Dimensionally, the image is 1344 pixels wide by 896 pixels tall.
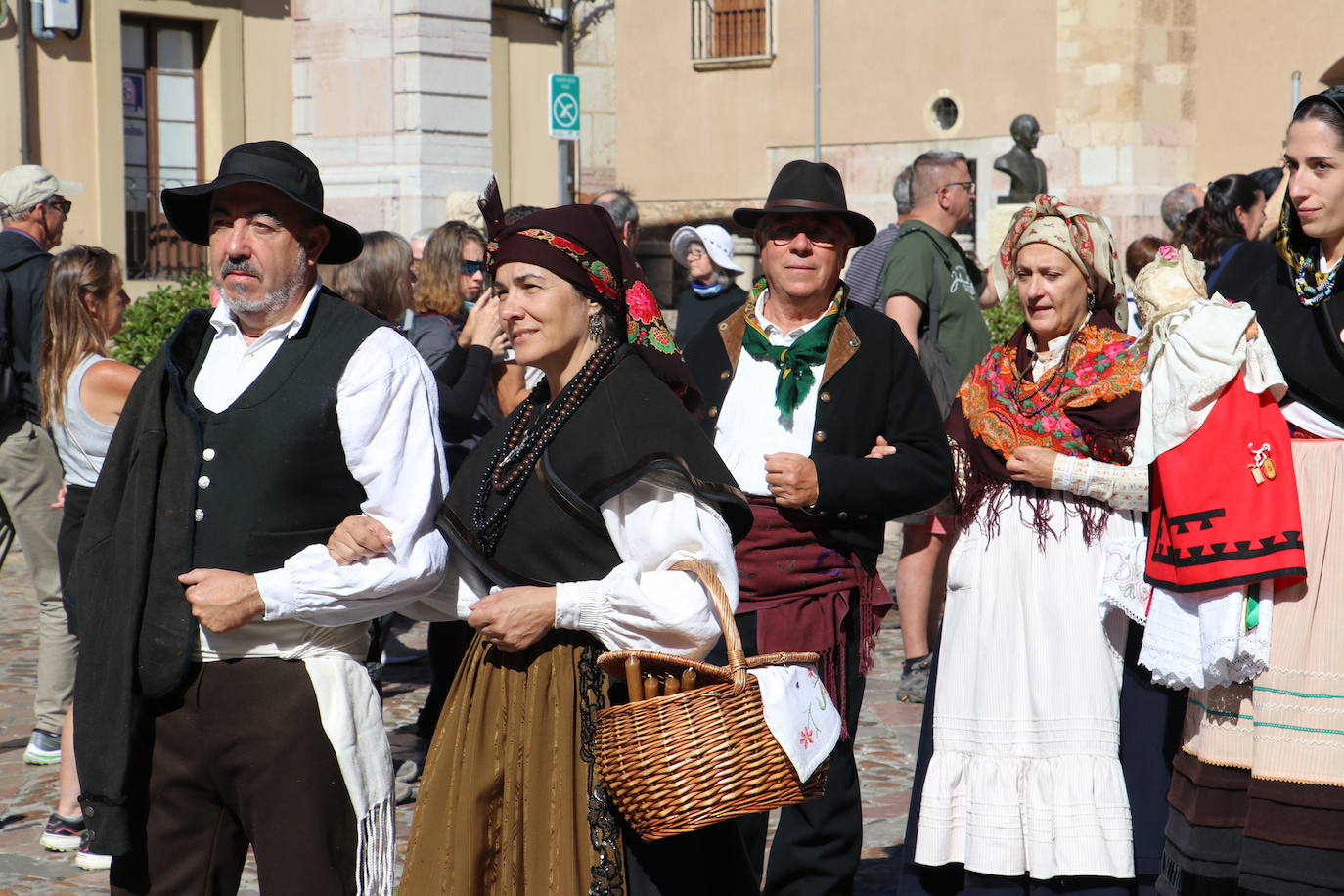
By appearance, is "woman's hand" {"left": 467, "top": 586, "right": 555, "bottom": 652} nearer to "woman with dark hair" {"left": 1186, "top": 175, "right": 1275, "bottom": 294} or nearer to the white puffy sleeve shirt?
the white puffy sleeve shirt

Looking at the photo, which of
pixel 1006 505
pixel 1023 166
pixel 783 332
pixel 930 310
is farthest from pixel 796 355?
pixel 1023 166

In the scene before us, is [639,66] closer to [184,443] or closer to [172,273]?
[172,273]

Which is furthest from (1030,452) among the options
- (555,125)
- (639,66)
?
(639,66)

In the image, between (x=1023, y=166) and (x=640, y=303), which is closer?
(x=640, y=303)

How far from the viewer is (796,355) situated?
4.25 metres

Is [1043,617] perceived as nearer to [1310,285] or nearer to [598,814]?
[1310,285]

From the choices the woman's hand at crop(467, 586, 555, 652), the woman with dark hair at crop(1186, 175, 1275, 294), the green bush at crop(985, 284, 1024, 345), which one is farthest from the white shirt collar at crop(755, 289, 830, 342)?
the green bush at crop(985, 284, 1024, 345)

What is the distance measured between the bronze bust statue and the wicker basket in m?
12.2

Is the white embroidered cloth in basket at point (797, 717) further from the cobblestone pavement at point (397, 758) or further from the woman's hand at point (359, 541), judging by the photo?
the cobblestone pavement at point (397, 758)

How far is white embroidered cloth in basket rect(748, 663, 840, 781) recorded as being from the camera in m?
2.87

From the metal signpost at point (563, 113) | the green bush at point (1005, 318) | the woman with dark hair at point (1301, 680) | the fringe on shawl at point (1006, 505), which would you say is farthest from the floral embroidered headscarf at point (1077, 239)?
the green bush at point (1005, 318)

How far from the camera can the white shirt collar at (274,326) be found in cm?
337

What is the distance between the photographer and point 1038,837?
4.17m

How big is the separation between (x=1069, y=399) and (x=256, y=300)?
2160 millimetres
